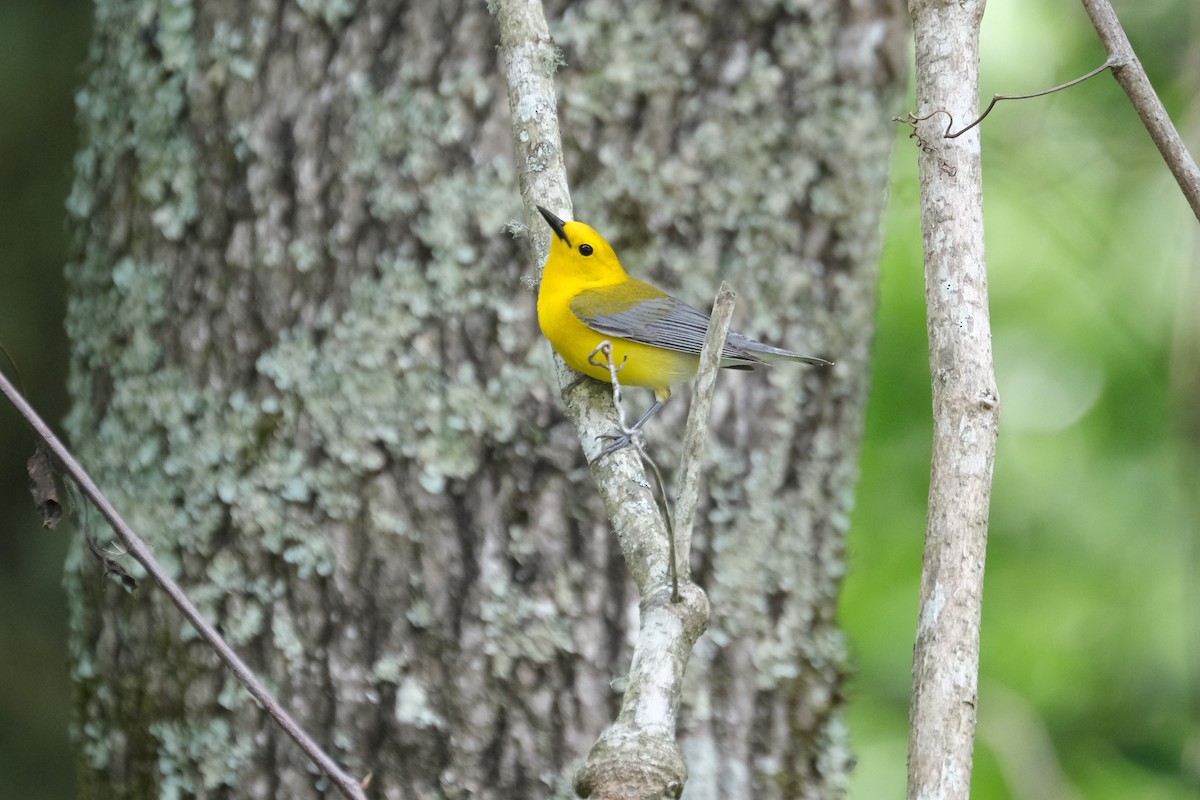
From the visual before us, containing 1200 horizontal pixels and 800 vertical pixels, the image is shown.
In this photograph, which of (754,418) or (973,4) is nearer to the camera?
(973,4)

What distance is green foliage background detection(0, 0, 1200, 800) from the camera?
4.27m

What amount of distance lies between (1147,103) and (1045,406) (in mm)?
3812

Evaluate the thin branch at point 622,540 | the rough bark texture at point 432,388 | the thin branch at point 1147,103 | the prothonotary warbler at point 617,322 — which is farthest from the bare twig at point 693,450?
the rough bark texture at point 432,388

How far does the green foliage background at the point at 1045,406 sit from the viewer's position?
14.0 ft

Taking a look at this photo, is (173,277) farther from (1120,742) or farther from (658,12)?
(1120,742)

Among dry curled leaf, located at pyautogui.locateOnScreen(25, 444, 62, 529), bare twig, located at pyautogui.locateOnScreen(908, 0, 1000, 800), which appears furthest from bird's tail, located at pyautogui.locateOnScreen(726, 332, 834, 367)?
dry curled leaf, located at pyautogui.locateOnScreen(25, 444, 62, 529)

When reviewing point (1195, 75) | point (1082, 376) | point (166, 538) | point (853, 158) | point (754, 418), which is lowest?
point (166, 538)

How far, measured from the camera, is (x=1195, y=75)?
15.2 ft

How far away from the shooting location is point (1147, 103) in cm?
164

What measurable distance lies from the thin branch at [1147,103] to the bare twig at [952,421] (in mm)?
191

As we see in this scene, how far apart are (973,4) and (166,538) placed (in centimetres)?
246

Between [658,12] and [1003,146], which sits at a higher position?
[1003,146]


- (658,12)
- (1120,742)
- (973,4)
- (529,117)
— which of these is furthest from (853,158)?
(1120,742)

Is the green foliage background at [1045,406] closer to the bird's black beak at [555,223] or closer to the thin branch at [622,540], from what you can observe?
the thin branch at [622,540]
